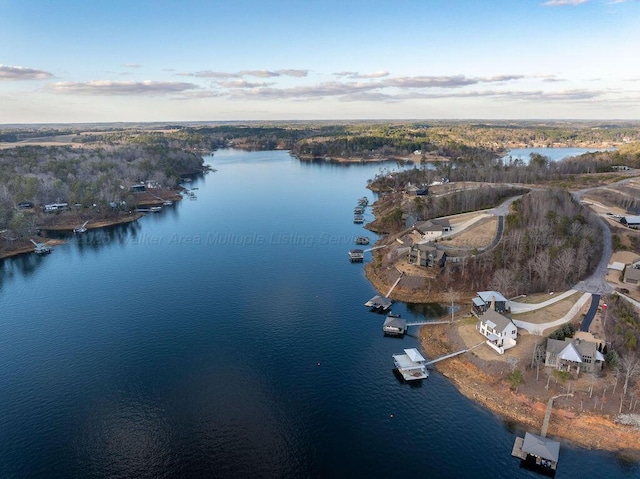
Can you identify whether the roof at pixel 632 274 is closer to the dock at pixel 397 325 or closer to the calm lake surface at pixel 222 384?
the dock at pixel 397 325

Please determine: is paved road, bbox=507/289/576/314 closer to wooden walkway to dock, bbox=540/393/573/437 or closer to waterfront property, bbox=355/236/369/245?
wooden walkway to dock, bbox=540/393/573/437

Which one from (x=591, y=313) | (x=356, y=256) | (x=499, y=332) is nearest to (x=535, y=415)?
(x=499, y=332)

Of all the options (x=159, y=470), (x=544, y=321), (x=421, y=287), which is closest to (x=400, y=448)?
(x=159, y=470)

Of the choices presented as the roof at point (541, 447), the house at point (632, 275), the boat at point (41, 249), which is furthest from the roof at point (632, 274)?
the boat at point (41, 249)

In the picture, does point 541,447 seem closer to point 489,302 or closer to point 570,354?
point 570,354

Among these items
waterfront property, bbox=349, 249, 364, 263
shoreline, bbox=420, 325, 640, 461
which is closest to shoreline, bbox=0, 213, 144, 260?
waterfront property, bbox=349, 249, 364, 263

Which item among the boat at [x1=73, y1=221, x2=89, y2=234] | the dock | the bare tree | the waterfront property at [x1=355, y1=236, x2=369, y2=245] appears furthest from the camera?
the boat at [x1=73, y1=221, x2=89, y2=234]
